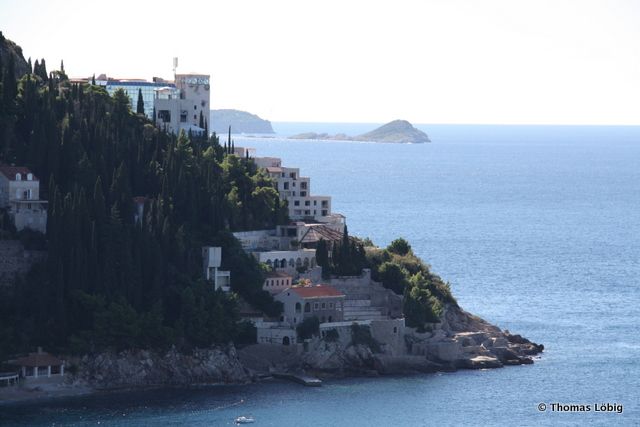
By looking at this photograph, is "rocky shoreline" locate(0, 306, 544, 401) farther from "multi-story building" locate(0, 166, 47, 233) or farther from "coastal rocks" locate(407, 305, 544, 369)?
"multi-story building" locate(0, 166, 47, 233)

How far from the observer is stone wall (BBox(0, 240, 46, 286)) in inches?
4003

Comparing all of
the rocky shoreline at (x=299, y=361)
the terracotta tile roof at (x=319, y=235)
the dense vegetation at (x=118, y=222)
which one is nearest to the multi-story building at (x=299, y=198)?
the dense vegetation at (x=118, y=222)

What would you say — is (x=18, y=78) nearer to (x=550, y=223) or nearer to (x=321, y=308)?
(x=321, y=308)

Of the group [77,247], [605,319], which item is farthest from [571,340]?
[77,247]

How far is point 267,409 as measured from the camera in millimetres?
95188

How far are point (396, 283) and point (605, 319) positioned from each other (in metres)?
16.6

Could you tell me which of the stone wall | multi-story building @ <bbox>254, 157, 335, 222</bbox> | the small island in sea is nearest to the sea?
the small island in sea

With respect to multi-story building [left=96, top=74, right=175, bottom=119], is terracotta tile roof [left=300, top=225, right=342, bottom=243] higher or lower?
lower

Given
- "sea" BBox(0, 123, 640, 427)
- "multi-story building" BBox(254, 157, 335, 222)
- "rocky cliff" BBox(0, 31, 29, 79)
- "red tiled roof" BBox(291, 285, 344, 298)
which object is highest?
"rocky cliff" BBox(0, 31, 29, 79)

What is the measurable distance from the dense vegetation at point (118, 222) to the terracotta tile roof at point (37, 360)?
3.08 ft

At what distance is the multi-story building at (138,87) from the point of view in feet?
443

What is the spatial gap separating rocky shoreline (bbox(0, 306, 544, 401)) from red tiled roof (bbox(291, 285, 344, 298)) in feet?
10.6

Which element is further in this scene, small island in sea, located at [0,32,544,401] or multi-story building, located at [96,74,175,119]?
multi-story building, located at [96,74,175,119]

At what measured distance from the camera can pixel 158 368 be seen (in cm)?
10044
